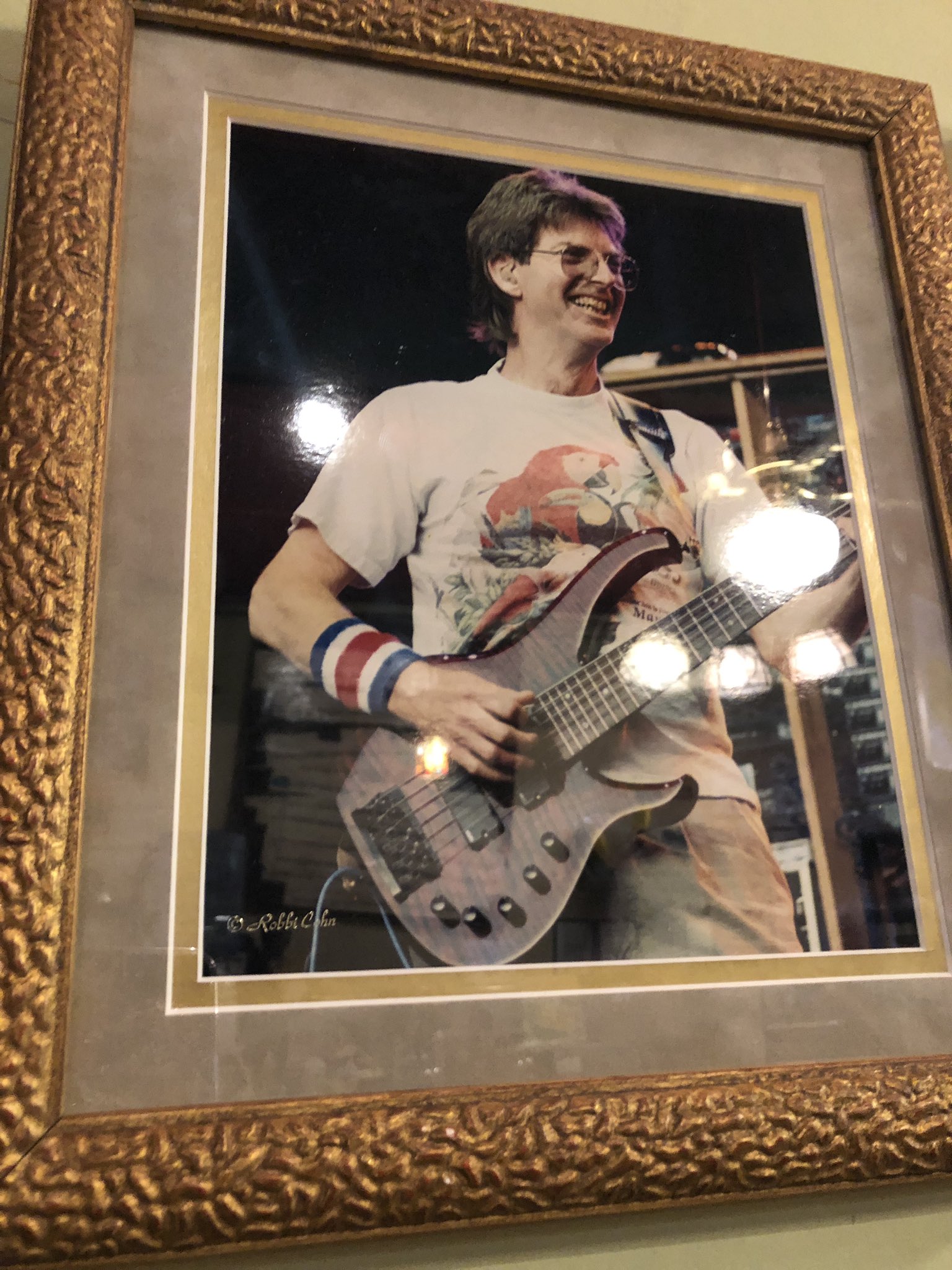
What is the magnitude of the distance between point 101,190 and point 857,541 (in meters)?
0.64

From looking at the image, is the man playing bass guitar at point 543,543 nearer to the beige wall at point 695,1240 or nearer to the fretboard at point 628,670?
the fretboard at point 628,670

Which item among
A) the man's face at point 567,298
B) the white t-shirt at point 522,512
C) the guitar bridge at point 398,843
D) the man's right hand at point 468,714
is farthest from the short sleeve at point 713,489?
the guitar bridge at point 398,843

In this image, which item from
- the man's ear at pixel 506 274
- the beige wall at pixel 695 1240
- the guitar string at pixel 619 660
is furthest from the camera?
the man's ear at pixel 506 274

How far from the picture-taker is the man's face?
2.64 ft

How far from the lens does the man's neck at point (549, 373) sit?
0.79 metres

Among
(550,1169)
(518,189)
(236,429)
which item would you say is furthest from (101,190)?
(550,1169)

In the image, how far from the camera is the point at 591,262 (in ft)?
2.73

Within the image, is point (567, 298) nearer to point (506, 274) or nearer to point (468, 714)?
point (506, 274)

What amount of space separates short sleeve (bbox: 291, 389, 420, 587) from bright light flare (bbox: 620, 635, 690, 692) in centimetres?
18

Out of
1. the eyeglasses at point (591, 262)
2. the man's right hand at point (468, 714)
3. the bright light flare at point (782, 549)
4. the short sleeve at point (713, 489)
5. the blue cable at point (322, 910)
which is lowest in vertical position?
the blue cable at point (322, 910)

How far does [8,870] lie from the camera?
576 millimetres

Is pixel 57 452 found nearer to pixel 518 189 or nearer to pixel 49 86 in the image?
pixel 49 86

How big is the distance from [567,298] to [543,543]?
8.9 inches

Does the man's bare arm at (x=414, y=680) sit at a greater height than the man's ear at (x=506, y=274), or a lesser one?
lesser
